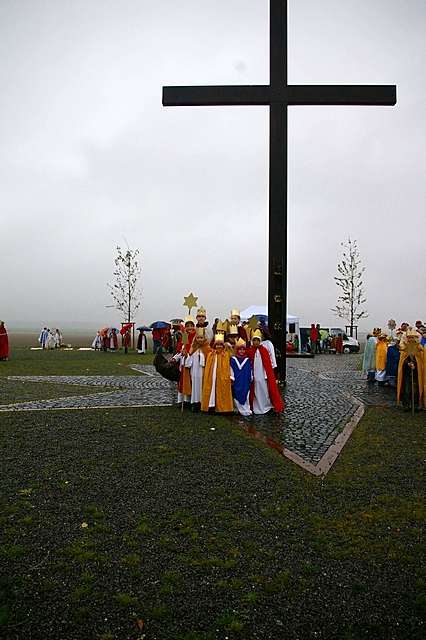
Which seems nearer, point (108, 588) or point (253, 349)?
point (108, 588)

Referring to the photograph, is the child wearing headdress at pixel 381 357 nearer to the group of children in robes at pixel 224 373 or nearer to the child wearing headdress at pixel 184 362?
the group of children in robes at pixel 224 373

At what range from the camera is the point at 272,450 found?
7.15 metres

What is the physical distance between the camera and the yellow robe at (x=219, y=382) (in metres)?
10.1

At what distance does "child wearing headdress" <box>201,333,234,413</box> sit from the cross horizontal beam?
22.9 ft

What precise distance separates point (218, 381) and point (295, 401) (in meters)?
2.58

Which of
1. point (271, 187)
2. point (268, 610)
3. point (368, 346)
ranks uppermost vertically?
point (271, 187)

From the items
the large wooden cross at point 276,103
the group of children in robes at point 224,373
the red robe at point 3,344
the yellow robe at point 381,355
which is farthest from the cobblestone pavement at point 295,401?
the red robe at point 3,344

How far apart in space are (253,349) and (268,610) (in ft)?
24.8

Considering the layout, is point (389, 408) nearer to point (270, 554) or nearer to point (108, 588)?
point (270, 554)

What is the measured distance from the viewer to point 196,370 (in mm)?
10406

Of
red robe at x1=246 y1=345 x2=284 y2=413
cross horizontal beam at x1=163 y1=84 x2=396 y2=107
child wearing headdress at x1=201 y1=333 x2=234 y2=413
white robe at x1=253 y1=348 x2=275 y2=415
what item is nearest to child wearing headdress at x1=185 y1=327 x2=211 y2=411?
child wearing headdress at x1=201 y1=333 x2=234 y2=413

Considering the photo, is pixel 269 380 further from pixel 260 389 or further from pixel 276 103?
pixel 276 103

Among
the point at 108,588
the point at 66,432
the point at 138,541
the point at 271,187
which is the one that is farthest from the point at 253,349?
→ the point at 108,588

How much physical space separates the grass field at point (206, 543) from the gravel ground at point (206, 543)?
1 centimetres
